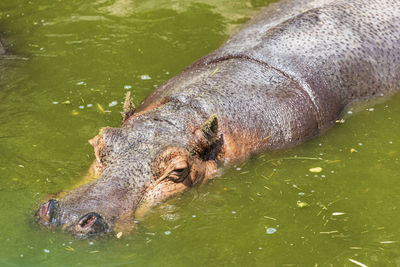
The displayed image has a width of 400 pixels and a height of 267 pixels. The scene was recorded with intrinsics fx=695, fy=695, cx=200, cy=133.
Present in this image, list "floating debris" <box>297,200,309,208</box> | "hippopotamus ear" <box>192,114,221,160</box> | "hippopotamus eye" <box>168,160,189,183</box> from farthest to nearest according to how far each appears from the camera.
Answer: "hippopotamus ear" <box>192,114,221,160</box> < "floating debris" <box>297,200,309,208</box> < "hippopotamus eye" <box>168,160,189,183</box>

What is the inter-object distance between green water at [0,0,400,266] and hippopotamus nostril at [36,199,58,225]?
12cm

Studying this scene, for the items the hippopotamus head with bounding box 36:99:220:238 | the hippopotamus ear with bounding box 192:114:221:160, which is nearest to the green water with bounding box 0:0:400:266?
the hippopotamus head with bounding box 36:99:220:238

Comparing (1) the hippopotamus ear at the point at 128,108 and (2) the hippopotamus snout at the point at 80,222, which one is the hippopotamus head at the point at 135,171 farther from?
(1) the hippopotamus ear at the point at 128,108

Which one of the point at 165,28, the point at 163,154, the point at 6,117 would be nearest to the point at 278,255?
the point at 163,154

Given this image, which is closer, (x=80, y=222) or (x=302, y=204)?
(x=80, y=222)

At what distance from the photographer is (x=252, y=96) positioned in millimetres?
8141

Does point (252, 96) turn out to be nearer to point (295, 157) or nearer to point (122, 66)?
point (295, 157)

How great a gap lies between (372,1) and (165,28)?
3463 mm

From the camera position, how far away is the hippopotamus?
22.0ft

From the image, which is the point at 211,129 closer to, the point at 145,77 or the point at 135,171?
the point at 135,171

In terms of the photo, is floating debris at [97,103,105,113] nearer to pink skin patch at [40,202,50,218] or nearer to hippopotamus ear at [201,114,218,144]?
hippopotamus ear at [201,114,218,144]

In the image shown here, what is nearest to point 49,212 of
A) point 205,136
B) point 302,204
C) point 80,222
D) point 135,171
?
point 80,222

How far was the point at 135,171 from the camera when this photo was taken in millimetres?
6883

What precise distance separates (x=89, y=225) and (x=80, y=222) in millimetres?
83
